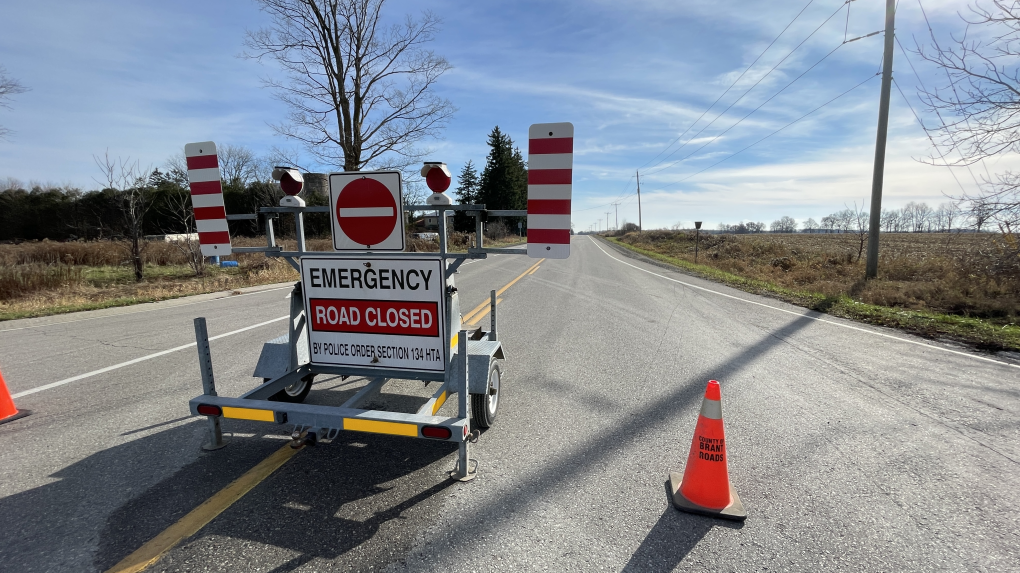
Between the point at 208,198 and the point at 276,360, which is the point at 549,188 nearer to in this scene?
the point at 276,360

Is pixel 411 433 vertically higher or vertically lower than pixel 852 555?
higher

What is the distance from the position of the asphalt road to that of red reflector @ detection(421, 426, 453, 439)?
40 centimetres

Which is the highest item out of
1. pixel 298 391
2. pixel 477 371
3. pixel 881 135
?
pixel 881 135

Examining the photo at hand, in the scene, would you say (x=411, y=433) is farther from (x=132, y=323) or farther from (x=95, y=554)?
(x=132, y=323)

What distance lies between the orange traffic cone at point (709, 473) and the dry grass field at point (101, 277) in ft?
31.2

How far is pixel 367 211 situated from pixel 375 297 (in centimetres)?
65

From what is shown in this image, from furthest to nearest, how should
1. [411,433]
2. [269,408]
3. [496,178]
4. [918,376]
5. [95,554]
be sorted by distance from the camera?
[496,178] → [918,376] → [269,408] → [411,433] → [95,554]

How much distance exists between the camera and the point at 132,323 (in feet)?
25.4

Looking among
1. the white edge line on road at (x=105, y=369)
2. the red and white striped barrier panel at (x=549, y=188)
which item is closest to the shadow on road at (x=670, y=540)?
the red and white striped barrier panel at (x=549, y=188)

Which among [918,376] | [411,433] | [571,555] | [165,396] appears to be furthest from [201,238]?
[918,376]

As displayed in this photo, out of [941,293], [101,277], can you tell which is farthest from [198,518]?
[101,277]

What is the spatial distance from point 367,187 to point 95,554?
2535 millimetres

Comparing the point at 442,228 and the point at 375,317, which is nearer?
the point at 442,228

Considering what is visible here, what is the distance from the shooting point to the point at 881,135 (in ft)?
38.8
